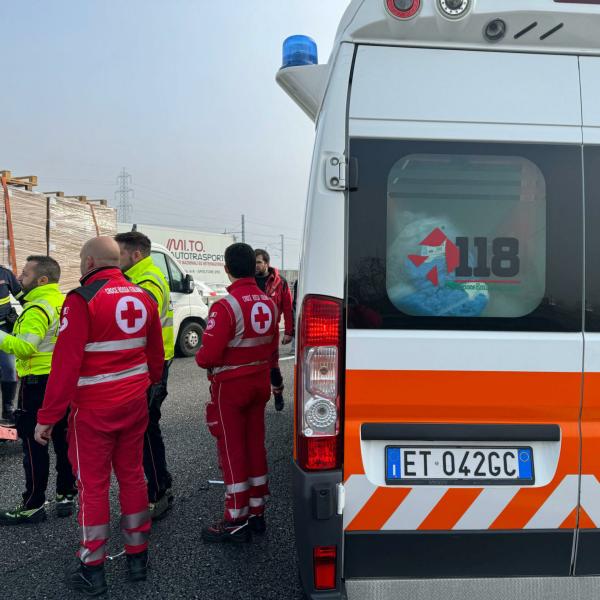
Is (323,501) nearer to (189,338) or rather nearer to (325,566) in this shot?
(325,566)

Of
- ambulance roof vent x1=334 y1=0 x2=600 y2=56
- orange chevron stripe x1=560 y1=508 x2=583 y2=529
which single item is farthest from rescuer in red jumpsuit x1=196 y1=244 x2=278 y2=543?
orange chevron stripe x1=560 y1=508 x2=583 y2=529

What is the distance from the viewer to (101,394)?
2.75m

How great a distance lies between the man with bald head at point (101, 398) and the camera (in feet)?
8.68

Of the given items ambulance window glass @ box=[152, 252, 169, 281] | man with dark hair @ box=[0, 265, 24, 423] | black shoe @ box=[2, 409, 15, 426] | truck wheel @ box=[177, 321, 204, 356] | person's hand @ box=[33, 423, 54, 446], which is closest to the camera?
person's hand @ box=[33, 423, 54, 446]

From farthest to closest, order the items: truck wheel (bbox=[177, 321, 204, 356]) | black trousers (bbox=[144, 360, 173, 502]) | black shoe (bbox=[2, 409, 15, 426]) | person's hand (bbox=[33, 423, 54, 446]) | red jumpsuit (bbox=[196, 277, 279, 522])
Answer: truck wheel (bbox=[177, 321, 204, 356]), black shoe (bbox=[2, 409, 15, 426]), black trousers (bbox=[144, 360, 173, 502]), red jumpsuit (bbox=[196, 277, 279, 522]), person's hand (bbox=[33, 423, 54, 446])

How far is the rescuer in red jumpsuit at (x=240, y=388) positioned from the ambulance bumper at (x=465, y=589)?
1449 mm

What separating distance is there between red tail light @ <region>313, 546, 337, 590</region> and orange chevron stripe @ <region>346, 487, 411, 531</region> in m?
0.10

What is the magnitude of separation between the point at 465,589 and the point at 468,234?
1.25 m

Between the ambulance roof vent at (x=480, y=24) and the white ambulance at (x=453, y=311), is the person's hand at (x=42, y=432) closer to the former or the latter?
the white ambulance at (x=453, y=311)

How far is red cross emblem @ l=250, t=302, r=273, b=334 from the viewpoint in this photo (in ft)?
10.7

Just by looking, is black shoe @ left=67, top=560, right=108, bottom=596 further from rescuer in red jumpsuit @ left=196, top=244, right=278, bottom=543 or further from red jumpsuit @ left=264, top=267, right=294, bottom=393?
red jumpsuit @ left=264, top=267, right=294, bottom=393

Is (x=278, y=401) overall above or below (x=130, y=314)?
below

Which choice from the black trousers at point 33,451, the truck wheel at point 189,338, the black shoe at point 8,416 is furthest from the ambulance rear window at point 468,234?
the truck wheel at point 189,338

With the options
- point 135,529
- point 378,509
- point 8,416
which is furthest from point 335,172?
point 8,416
